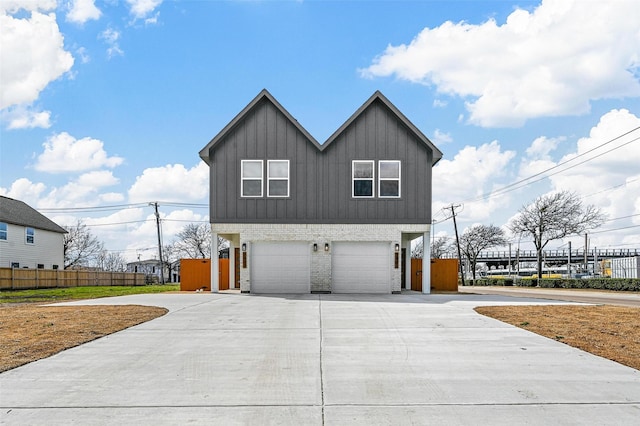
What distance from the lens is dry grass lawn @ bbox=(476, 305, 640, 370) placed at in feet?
31.9

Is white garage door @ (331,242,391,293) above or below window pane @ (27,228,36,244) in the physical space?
below

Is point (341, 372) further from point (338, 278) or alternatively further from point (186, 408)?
point (338, 278)

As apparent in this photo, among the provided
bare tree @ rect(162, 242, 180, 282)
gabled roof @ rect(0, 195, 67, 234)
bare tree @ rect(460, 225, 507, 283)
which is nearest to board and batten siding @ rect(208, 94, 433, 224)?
gabled roof @ rect(0, 195, 67, 234)

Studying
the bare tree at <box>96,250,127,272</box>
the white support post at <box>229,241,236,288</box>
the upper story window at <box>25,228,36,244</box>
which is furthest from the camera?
the bare tree at <box>96,250,127,272</box>

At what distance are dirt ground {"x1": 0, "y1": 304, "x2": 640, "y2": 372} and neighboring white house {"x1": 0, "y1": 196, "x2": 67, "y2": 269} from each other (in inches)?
1202

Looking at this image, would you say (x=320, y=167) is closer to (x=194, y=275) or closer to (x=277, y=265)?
(x=277, y=265)

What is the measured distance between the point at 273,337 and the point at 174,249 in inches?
3174

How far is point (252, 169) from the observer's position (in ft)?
77.6

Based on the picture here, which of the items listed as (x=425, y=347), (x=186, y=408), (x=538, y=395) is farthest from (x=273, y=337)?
(x=538, y=395)

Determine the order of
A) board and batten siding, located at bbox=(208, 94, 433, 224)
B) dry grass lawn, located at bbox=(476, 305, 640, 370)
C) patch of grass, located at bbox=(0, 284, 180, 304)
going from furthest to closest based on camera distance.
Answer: patch of grass, located at bbox=(0, 284, 180, 304)
board and batten siding, located at bbox=(208, 94, 433, 224)
dry grass lawn, located at bbox=(476, 305, 640, 370)

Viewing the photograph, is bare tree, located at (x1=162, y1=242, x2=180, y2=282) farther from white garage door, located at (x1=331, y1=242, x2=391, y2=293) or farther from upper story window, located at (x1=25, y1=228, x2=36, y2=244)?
white garage door, located at (x1=331, y1=242, x2=391, y2=293)

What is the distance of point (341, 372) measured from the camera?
797 cm

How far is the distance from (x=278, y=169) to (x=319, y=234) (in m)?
3.27

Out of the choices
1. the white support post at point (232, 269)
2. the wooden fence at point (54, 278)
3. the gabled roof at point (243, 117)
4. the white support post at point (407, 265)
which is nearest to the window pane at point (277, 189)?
the gabled roof at point (243, 117)
